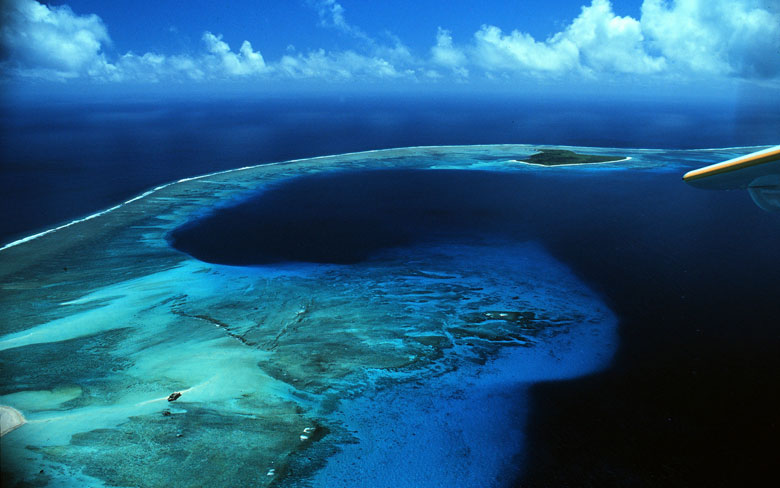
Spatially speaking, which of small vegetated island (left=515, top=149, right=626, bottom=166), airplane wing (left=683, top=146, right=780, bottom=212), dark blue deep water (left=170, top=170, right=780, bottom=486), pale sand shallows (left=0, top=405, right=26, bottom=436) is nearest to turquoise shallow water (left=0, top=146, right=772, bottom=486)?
pale sand shallows (left=0, top=405, right=26, bottom=436)

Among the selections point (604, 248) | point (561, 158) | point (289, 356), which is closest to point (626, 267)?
point (604, 248)

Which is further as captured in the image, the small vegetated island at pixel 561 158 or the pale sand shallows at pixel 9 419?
the small vegetated island at pixel 561 158

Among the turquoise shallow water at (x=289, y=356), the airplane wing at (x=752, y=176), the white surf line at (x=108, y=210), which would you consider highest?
the airplane wing at (x=752, y=176)

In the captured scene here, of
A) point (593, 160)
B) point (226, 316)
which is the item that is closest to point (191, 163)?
point (226, 316)

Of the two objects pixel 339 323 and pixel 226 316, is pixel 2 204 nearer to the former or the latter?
pixel 226 316

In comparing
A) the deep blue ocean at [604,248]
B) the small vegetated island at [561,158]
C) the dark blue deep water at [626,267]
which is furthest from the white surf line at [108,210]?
the small vegetated island at [561,158]

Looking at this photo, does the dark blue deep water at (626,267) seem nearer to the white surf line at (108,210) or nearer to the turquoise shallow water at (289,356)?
the turquoise shallow water at (289,356)
